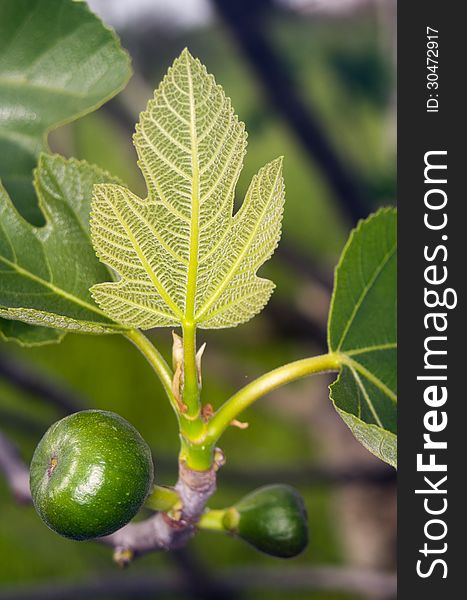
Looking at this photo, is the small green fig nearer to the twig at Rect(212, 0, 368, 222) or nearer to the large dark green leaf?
the large dark green leaf

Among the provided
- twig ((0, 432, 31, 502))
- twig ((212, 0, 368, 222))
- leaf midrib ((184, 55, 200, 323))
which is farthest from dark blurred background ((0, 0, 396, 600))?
leaf midrib ((184, 55, 200, 323))

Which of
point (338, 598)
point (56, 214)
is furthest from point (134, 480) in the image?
point (338, 598)

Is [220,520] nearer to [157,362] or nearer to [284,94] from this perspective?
[157,362]

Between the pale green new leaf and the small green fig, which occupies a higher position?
the pale green new leaf

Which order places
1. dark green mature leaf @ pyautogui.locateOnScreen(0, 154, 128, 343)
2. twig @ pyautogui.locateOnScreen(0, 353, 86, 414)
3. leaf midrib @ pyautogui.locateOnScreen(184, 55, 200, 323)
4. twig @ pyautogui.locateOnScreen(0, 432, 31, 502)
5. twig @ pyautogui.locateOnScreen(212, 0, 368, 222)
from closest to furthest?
leaf midrib @ pyautogui.locateOnScreen(184, 55, 200, 323)
dark green mature leaf @ pyautogui.locateOnScreen(0, 154, 128, 343)
twig @ pyautogui.locateOnScreen(0, 432, 31, 502)
twig @ pyautogui.locateOnScreen(0, 353, 86, 414)
twig @ pyautogui.locateOnScreen(212, 0, 368, 222)

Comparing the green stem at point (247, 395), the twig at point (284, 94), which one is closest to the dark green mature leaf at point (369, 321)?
the green stem at point (247, 395)

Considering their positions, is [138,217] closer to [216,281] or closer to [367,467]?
[216,281]

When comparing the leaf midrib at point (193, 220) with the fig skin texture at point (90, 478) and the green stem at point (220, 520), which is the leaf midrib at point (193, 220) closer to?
the fig skin texture at point (90, 478)
